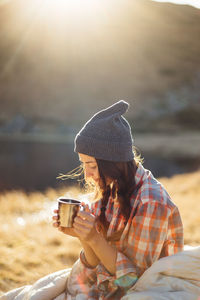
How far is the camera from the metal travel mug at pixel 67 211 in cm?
192

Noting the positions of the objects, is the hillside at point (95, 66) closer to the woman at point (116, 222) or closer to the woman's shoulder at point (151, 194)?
the woman at point (116, 222)

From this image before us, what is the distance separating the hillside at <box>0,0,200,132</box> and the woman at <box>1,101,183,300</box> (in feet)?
86.3

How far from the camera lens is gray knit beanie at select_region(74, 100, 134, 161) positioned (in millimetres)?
2121

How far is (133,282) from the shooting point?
205 centimetres

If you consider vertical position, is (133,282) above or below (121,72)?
below

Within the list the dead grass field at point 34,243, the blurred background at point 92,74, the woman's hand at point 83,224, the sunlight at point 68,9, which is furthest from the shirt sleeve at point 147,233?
the sunlight at point 68,9

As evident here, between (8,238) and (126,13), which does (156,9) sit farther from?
(8,238)

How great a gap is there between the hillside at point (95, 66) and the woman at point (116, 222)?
26310 millimetres

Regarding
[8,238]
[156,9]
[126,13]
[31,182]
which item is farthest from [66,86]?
[8,238]

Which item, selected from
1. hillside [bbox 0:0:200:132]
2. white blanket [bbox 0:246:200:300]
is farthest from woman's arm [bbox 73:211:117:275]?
hillside [bbox 0:0:200:132]

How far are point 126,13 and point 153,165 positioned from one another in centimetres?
3232

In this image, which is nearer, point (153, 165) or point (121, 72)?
point (153, 165)

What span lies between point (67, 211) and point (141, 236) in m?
0.47

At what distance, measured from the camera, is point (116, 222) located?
7.39ft
